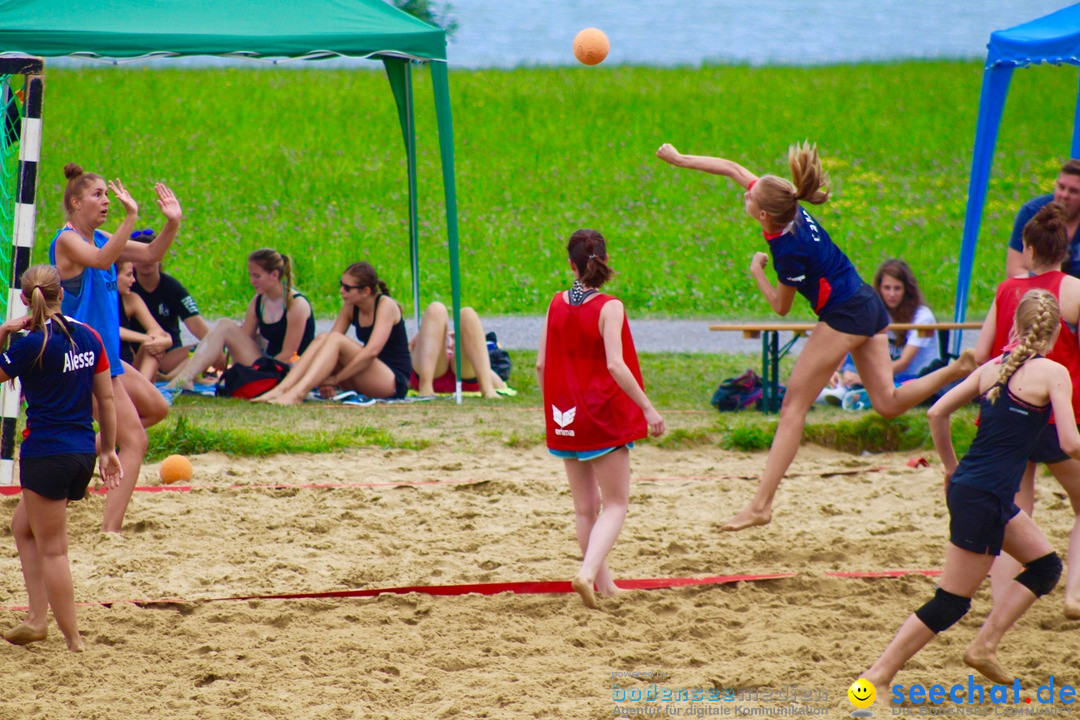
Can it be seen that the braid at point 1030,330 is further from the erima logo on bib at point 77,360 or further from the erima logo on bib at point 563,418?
the erima logo on bib at point 77,360

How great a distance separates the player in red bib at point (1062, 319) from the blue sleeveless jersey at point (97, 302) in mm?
3663

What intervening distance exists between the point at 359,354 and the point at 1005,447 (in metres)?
6.08

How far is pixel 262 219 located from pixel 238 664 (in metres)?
16.9

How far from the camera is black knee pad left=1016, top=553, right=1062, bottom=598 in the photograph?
12.5 ft

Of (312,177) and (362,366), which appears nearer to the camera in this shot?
(362,366)

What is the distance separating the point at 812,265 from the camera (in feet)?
15.9

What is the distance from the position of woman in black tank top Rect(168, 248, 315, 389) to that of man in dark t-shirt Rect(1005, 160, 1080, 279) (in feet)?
19.1

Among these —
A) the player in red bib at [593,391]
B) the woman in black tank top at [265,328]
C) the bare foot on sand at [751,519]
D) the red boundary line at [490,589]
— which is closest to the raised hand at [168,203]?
the red boundary line at [490,589]

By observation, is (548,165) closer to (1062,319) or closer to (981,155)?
(981,155)

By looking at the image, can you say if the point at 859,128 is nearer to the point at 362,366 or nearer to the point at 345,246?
the point at 345,246

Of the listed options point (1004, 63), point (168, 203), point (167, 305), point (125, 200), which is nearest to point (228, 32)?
point (167, 305)

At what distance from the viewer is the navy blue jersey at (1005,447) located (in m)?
3.66

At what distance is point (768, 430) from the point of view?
8023 millimetres

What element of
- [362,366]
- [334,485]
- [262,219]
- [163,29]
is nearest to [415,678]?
[334,485]
